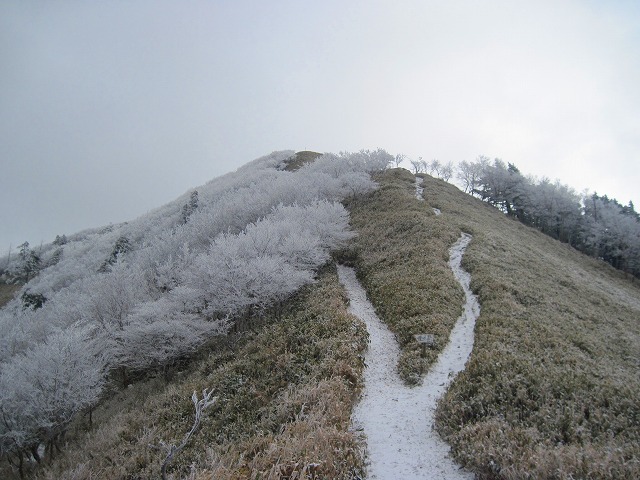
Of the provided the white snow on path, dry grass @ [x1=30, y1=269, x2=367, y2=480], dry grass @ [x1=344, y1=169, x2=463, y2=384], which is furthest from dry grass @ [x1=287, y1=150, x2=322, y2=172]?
the white snow on path

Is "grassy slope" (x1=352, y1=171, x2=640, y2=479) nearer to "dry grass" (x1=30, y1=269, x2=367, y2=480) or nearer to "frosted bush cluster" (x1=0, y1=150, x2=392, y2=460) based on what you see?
"dry grass" (x1=30, y1=269, x2=367, y2=480)

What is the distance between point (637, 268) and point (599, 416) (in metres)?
55.2

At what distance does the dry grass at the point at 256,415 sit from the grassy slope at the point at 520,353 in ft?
10.1

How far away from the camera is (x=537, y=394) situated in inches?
436

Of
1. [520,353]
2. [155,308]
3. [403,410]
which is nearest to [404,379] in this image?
[403,410]

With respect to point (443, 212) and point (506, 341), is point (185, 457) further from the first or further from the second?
→ point (443, 212)

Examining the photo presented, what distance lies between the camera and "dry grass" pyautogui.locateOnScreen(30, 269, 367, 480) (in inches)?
348

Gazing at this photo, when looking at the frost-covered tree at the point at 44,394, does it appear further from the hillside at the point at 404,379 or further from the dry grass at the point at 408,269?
the dry grass at the point at 408,269

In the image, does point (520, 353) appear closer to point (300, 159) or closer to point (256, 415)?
point (256, 415)

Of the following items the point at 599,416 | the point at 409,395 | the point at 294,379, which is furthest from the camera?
the point at 294,379

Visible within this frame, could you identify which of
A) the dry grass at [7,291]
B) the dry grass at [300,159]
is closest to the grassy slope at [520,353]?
the dry grass at [300,159]

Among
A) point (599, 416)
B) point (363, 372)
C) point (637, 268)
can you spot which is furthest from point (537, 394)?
point (637, 268)

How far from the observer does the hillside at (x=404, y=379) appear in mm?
8773

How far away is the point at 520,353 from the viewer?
13953 mm
